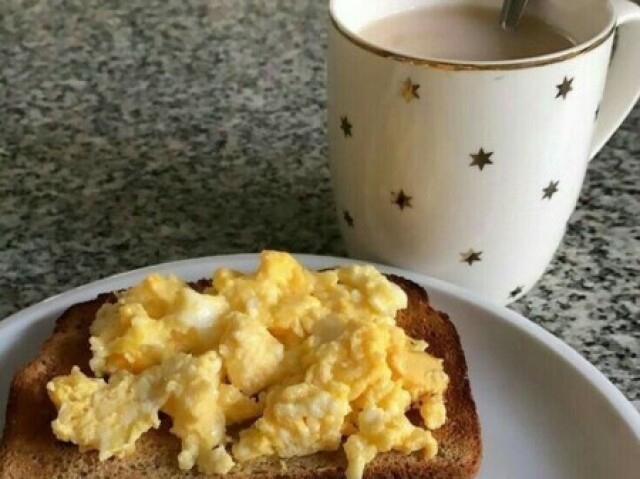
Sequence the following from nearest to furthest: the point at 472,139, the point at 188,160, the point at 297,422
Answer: the point at 297,422, the point at 472,139, the point at 188,160

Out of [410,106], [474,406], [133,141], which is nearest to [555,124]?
[410,106]

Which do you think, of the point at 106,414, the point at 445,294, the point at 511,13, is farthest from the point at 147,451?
the point at 511,13

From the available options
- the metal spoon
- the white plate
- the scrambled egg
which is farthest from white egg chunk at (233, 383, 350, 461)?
the metal spoon

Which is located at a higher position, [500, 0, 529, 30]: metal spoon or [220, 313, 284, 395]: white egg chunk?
[500, 0, 529, 30]: metal spoon

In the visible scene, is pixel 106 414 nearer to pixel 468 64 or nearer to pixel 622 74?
pixel 468 64

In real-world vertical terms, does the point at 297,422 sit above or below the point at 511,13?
→ below

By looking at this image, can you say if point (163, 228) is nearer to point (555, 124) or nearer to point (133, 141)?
point (133, 141)

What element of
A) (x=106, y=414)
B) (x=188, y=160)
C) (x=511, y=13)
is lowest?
(x=188, y=160)

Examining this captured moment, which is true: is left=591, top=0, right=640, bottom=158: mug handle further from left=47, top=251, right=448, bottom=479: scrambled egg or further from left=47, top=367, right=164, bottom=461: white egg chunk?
left=47, top=367, right=164, bottom=461: white egg chunk
